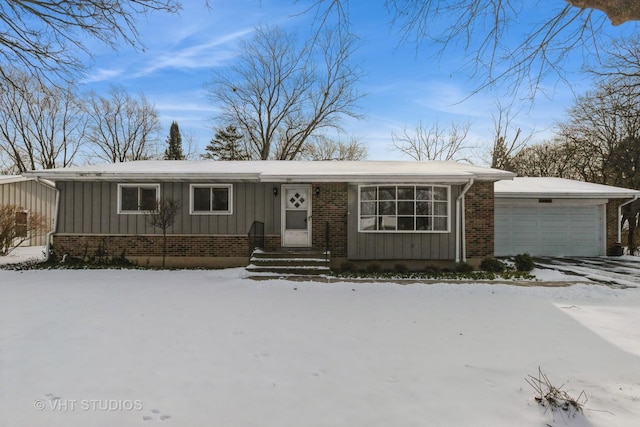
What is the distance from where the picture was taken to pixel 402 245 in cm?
952

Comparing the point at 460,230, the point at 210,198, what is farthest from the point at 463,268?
the point at 210,198

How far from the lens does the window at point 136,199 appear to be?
10.2m

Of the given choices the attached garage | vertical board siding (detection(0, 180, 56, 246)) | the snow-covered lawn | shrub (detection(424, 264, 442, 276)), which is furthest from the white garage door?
vertical board siding (detection(0, 180, 56, 246))

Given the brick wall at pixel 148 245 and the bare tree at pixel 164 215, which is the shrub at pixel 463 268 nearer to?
the brick wall at pixel 148 245

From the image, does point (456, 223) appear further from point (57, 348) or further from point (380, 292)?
point (57, 348)

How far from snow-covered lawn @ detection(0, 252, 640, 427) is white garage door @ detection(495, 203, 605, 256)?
6.24 metres

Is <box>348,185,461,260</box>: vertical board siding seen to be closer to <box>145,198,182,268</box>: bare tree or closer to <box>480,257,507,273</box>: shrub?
<box>480,257,507,273</box>: shrub

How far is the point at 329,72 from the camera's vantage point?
25172 millimetres

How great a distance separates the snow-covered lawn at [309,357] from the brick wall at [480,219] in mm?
3192

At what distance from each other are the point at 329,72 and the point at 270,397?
25505 millimetres

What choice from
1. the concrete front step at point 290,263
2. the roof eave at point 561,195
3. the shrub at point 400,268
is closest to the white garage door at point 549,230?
the roof eave at point 561,195

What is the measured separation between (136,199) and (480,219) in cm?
1057

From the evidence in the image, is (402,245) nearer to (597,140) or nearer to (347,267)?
(347,267)

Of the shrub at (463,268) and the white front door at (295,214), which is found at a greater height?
the white front door at (295,214)
